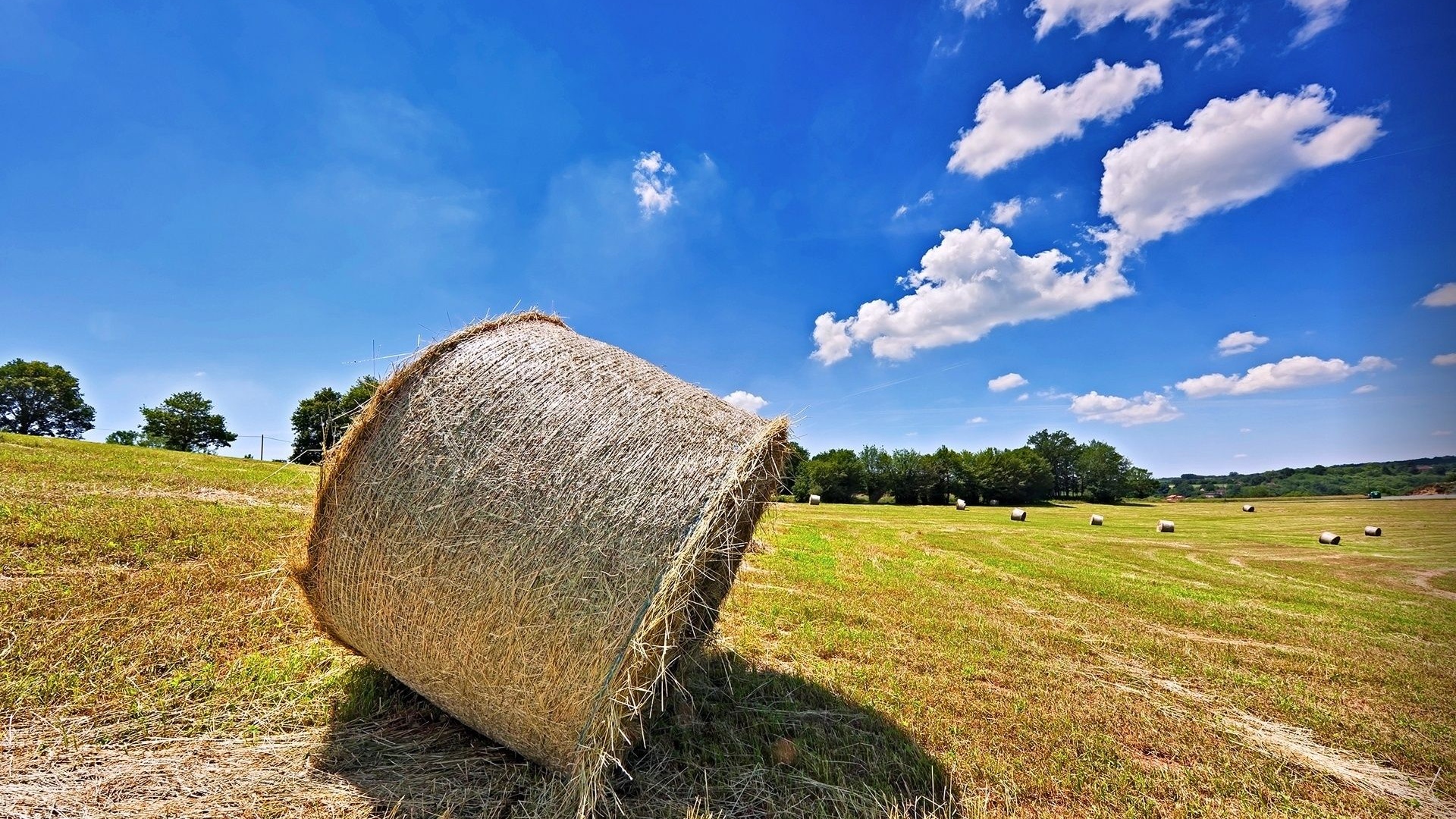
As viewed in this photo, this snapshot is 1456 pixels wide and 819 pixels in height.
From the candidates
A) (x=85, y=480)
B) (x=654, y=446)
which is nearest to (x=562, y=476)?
(x=654, y=446)

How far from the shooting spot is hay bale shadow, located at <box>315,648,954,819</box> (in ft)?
9.68

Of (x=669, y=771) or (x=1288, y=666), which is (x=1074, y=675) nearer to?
(x=1288, y=666)

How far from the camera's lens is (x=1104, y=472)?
81.5m

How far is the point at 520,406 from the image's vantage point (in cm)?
339

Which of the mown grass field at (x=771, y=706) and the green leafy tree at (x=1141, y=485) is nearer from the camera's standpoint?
the mown grass field at (x=771, y=706)

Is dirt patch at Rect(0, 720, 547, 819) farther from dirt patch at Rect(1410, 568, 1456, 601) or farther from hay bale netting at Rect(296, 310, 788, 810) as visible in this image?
dirt patch at Rect(1410, 568, 1456, 601)

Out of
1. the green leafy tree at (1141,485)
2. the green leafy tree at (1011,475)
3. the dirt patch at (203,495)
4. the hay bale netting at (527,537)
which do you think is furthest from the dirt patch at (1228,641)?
the green leafy tree at (1141,485)

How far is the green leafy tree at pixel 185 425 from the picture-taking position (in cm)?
5125

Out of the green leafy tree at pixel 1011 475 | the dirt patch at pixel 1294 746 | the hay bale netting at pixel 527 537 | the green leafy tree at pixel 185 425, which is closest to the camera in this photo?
the hay bale netting at pixel 527 537

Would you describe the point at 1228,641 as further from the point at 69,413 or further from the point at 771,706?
the point at 69,413

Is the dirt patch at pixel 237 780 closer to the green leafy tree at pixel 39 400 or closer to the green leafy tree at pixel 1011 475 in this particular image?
the green leafy tree at pixel 1011 475

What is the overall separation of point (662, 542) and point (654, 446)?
590 millimetres

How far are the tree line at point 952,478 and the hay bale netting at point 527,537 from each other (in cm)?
4165

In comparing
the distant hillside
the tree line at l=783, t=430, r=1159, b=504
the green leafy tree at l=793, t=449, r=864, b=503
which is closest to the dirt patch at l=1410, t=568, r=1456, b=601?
the distant hillside
